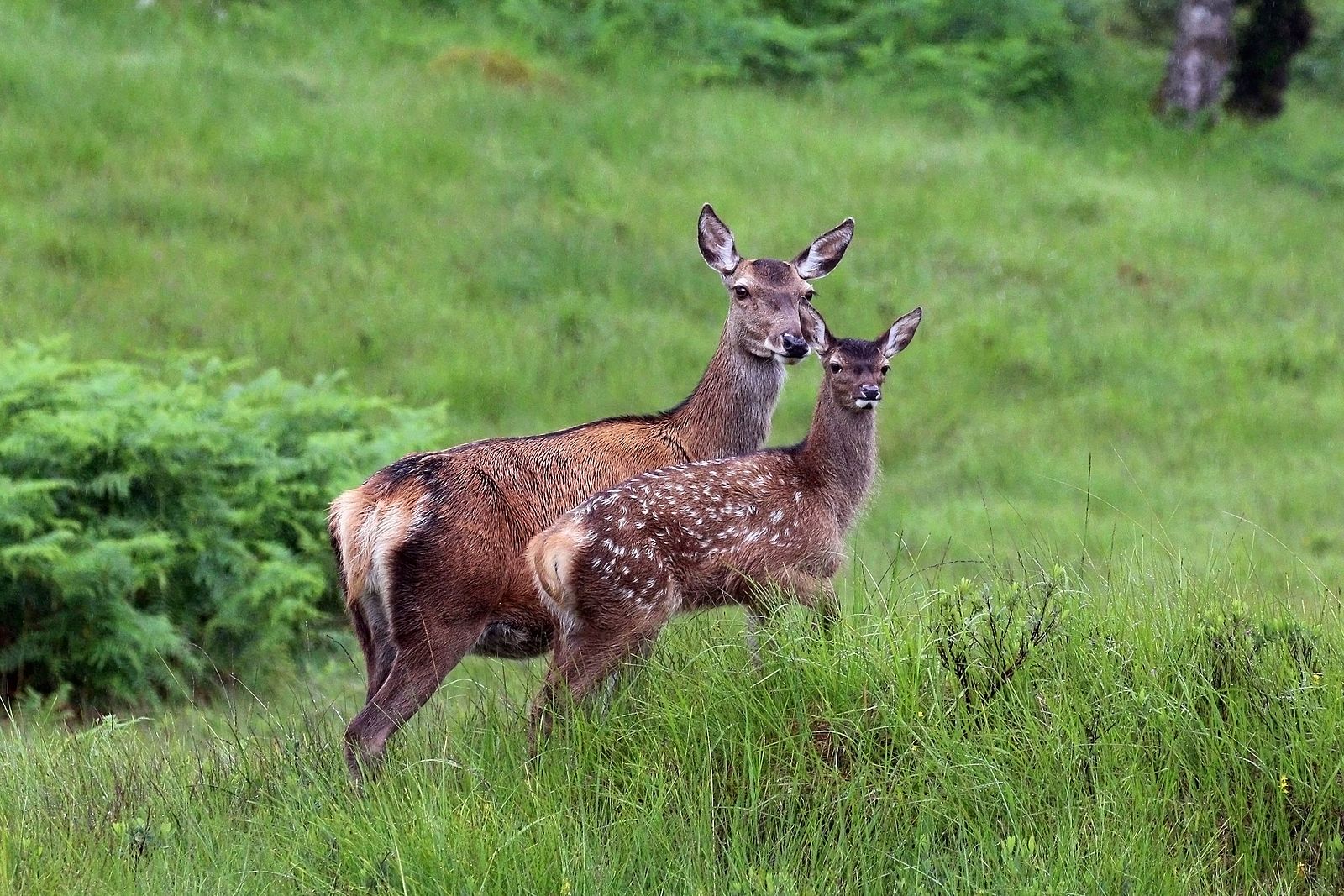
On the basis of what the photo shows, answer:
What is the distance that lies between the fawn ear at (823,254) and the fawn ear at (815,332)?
771 millimetres

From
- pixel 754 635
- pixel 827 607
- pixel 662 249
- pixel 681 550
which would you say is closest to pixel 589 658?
pixel 681 550

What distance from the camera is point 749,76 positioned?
1930cm

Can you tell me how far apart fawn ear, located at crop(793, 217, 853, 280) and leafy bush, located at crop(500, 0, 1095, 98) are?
457 inches

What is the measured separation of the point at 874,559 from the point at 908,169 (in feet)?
25.2

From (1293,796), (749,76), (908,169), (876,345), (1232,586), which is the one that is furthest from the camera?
(749,76)

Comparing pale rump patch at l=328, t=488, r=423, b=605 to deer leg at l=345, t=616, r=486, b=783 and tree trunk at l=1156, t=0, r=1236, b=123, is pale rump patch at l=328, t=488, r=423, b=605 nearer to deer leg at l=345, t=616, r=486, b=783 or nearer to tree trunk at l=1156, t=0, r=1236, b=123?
deer leg at l=345, t=616, r=486, b=783

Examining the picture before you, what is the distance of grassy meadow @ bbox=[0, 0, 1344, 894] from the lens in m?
4.44

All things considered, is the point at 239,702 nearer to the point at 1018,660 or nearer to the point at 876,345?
the point at 876,345

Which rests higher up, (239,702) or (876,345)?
(876,345)

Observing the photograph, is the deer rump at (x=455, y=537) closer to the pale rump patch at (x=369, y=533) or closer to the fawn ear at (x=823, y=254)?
the pale rump patch at (x=369, y=533)

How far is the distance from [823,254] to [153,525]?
4043 millimetres

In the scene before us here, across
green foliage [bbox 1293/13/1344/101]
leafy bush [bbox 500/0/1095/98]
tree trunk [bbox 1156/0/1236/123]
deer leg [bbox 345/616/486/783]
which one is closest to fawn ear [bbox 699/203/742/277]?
deer leg [bbox 345/616/486/783]

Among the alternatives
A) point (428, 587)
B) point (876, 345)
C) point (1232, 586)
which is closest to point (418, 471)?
point (428, 587)

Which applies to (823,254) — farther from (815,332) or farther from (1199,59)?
(1199,59)
